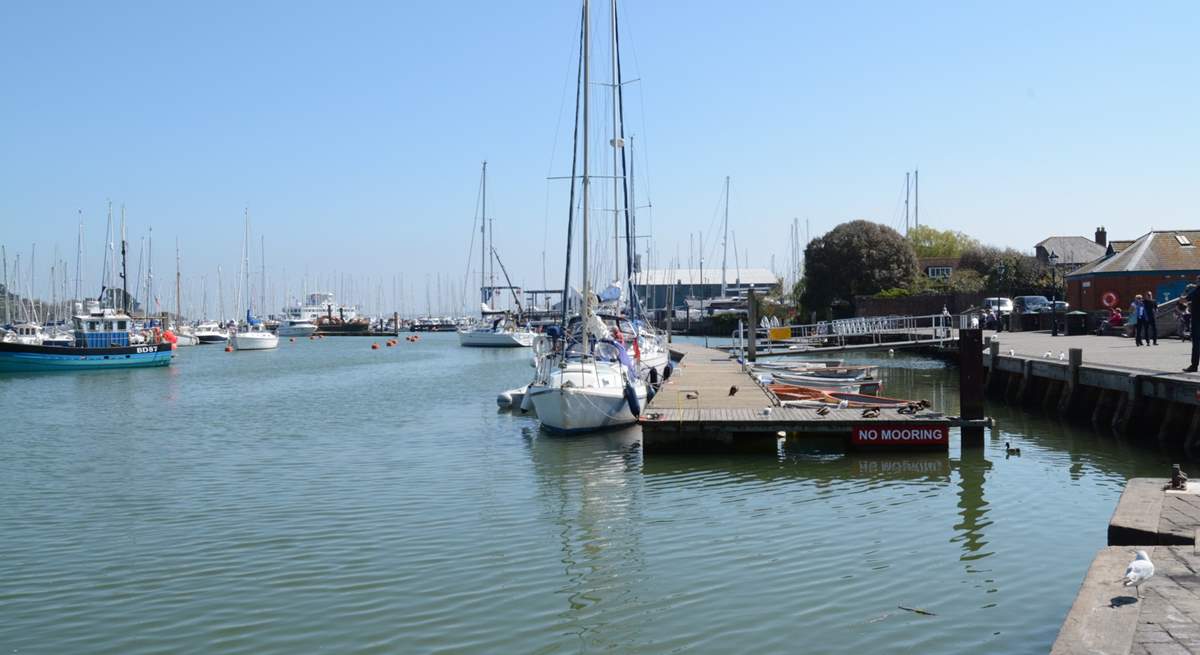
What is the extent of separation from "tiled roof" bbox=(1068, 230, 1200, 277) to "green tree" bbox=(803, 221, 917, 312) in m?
30.8

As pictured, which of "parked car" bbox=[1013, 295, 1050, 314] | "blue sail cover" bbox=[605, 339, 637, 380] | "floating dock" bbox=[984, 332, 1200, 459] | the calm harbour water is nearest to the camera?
the calm harbour water

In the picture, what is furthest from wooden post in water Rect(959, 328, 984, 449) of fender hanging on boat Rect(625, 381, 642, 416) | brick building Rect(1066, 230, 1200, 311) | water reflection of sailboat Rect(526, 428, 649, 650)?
brick building Rect(1066, 230, 1200, 311)

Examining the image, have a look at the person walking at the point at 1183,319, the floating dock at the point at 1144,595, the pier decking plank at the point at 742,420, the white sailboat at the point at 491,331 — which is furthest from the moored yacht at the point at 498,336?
the floating dock at the point at 1144,595

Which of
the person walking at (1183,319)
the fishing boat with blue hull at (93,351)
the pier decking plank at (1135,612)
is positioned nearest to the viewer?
the pier decking plank at (1135,612)

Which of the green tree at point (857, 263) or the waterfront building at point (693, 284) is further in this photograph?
the waterfront building at point (693, 284)

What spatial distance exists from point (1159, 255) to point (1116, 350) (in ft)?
62.1

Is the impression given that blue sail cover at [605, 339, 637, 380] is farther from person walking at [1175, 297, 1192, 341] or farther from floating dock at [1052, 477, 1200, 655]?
person walking at [1175, 297, 1192, 341]

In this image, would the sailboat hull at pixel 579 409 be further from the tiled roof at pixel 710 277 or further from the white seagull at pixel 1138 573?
the tiled roof at pixel 710 277

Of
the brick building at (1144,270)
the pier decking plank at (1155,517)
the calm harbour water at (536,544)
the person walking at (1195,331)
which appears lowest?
the calm harbour water at (536,544)

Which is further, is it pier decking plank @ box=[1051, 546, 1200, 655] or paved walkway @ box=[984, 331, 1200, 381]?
paved walkway @ box=[984, 331, 1200, 381]

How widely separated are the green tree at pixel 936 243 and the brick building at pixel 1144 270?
54.2 m

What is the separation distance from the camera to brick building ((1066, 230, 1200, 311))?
4666 centimetres

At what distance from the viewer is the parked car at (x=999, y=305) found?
187 ft

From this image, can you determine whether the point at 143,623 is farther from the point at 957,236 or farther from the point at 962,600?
the point at 957,236
